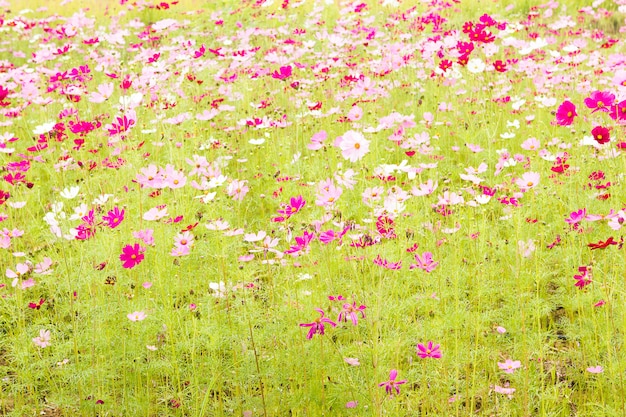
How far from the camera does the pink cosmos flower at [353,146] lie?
2062mm

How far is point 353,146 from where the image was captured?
2174mm

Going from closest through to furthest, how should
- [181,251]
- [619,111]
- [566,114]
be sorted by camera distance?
[619,111] → [566,114] → [181,251]

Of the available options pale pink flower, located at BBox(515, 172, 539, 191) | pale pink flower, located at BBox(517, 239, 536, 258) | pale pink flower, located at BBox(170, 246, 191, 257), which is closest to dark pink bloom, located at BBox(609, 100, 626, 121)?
pale pink flower, located at BBox(517, 239, 536, 258)

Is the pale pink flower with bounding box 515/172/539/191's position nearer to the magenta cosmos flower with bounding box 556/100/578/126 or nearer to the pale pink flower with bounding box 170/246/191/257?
the magenta cosmos flower with bounding box 556/100/578/126

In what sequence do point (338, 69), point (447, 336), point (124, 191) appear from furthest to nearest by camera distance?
point (338, 69)
point (124, 191)
point (447, 336)

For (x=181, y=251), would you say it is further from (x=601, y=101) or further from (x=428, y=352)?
(x=601, y=101)

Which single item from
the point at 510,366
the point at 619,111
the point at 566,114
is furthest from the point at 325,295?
the point at 619,111

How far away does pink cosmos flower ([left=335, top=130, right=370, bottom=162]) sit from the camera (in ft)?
6.77

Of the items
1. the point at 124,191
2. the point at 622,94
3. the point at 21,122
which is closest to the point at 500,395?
the point at 622,94

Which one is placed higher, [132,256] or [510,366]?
[132,256]

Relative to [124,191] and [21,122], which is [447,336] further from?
[21,122]

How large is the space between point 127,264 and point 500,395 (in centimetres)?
126

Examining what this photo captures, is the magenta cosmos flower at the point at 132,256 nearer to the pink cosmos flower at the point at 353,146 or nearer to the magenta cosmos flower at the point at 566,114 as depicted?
the pink cosmos flower at the point at 353,146

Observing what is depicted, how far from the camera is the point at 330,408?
75.4 inches
